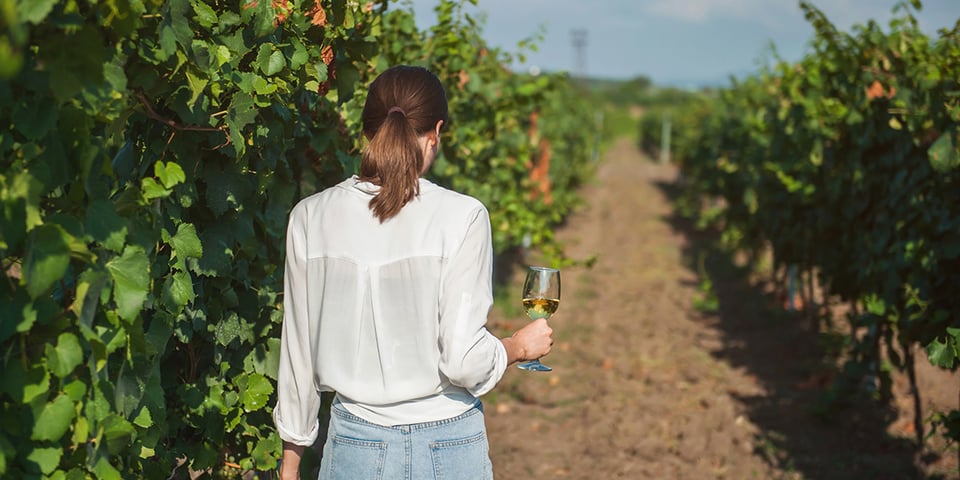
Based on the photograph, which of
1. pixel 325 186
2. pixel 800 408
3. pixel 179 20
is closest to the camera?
pixel 179 20

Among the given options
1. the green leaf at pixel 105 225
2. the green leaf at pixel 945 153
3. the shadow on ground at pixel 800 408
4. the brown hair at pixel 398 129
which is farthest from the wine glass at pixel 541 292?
the shadow on ground at pixel 800 408

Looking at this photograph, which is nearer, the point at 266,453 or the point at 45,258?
the point at 45,258

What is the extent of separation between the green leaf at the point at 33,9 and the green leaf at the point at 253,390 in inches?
59.8

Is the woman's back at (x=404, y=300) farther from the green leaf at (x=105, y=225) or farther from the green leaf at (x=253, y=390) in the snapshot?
the green leaf at (x=253, y=390)

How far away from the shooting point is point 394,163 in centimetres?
186

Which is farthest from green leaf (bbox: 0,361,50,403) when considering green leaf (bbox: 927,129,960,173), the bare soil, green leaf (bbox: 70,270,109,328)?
green leaf (bbox: 927,129,960,173)

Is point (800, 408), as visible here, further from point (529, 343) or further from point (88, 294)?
point (88, 294)

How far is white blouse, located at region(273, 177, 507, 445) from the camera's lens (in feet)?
6.10

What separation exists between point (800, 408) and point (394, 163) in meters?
5.42

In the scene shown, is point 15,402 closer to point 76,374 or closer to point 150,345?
point 76,374

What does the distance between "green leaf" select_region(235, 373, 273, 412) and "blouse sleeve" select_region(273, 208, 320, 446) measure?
454mm

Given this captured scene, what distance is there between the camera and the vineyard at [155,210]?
1.40 m

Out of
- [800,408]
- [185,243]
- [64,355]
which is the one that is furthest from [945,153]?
[64,355]

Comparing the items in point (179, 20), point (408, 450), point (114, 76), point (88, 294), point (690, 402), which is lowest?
point (690, 402)
